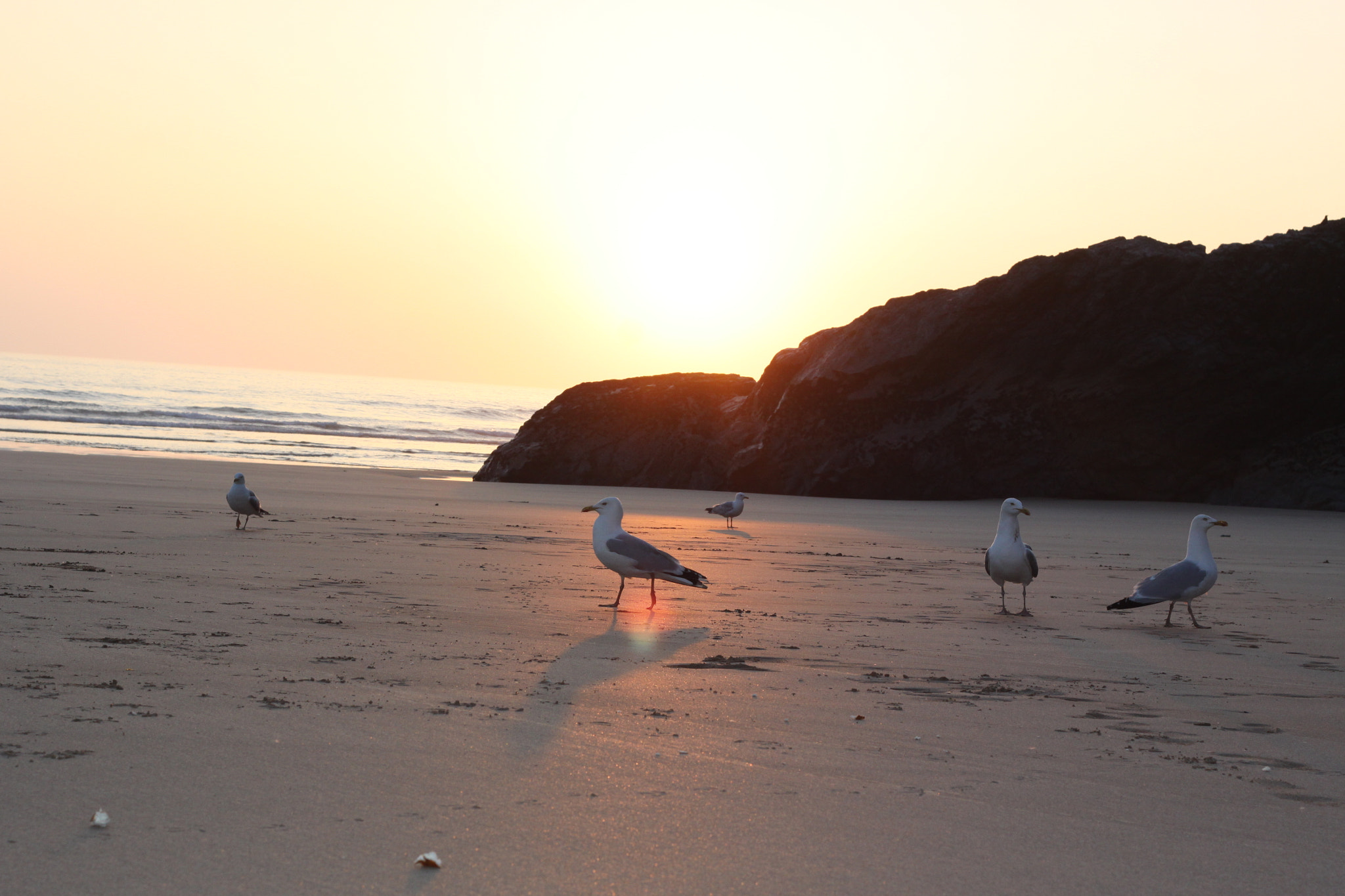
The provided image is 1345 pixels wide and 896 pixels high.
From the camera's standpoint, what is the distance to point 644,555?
7859mm

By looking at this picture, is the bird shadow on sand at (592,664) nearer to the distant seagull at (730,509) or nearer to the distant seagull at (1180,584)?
the distant seagull at (1180,584)

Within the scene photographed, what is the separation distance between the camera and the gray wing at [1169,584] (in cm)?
771

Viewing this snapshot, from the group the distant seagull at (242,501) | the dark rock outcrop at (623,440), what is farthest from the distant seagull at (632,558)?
the dark rock outcrop at (623,440)

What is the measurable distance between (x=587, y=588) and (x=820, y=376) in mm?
16012

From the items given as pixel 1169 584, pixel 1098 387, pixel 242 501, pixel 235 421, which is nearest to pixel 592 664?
pixel 1169 584

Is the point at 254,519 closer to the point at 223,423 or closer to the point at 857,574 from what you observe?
the point at 857,574

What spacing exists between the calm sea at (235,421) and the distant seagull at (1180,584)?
74.9 feet

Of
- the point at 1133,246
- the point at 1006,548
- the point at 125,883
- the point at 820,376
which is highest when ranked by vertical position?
the point at 1133,246

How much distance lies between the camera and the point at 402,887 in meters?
2.84

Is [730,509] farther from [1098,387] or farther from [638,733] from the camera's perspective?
[638,733]

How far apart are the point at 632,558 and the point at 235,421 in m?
47.3

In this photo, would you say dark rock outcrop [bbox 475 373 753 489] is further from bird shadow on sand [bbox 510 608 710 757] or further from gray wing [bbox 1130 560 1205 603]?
bird shadow on sand [bbox 510 608 710 757]

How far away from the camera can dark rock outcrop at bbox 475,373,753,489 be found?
26250mm

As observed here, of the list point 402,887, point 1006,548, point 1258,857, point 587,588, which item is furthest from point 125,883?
point 1006,548
